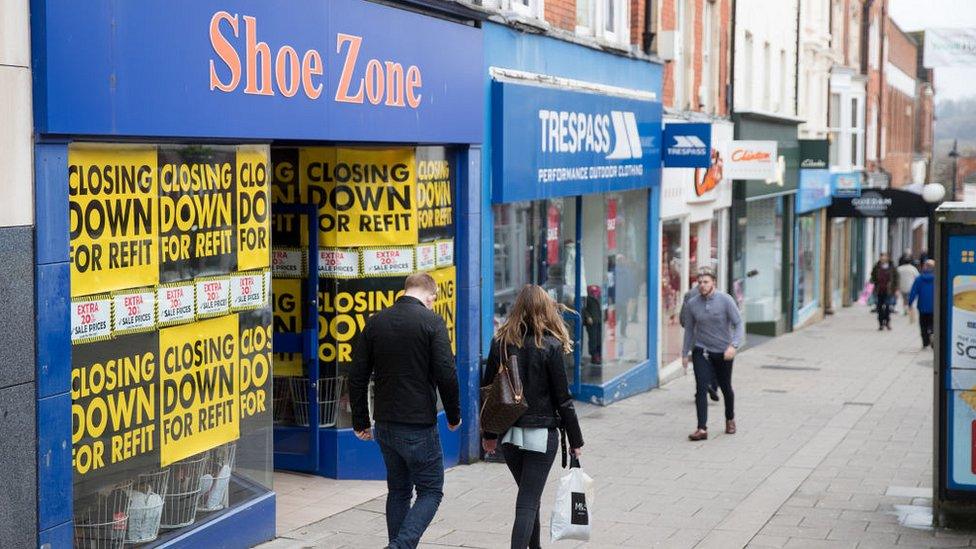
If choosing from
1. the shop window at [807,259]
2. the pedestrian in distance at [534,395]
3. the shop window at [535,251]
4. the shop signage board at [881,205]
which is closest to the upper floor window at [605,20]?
Result: the shop window at [535,251]

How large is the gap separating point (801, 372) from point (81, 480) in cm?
1581

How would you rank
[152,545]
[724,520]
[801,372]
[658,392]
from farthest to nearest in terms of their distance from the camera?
→ [801,372] < [658,392] < [724,520] < [152,545]

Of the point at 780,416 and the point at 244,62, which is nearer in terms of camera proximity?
the point at 244,62

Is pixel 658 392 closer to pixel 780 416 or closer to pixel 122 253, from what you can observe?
pixel 780 416

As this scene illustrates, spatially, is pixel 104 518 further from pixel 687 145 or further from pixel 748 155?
pixel 748 155

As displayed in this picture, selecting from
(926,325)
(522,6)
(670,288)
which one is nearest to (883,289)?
(926,325)

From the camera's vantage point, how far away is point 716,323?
1246 cm

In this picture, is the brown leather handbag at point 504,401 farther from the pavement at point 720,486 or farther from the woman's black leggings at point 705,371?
the woman's black leggings at point 705,371

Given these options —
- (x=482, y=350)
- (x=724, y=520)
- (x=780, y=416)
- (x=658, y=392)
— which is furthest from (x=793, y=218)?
(x=724, y=520)

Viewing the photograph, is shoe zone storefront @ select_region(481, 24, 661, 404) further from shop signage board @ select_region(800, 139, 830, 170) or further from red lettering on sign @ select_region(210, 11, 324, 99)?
shop signage board @ select_region(800, 139, 830, 170)

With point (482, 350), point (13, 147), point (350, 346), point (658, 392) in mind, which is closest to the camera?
point (13, 147)

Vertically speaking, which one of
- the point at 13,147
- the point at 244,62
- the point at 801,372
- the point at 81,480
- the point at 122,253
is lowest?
the point at 801,372

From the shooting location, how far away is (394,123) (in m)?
9.82

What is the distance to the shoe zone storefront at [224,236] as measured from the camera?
6.21 meters
